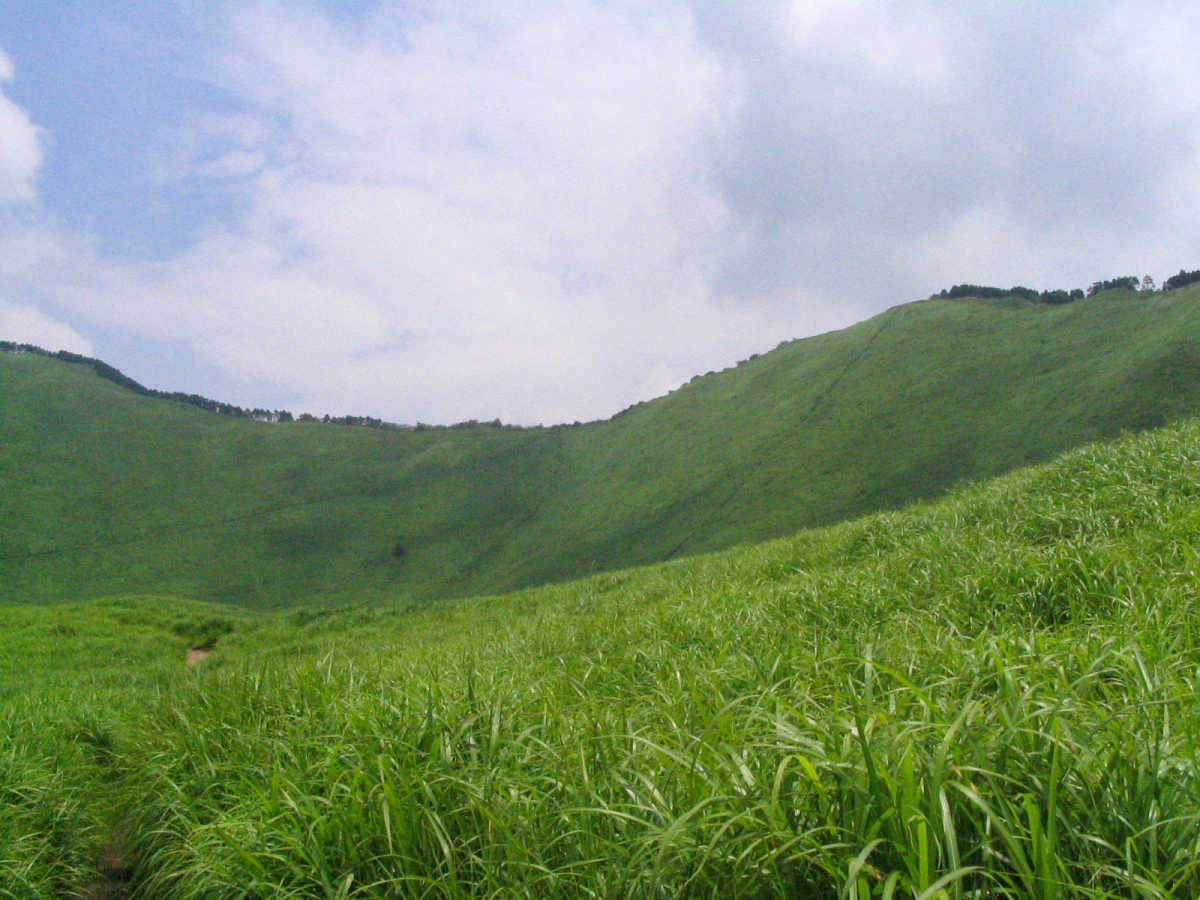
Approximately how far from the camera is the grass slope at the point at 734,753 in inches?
86.5

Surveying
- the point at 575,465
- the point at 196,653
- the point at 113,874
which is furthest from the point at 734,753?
the point at 575,465

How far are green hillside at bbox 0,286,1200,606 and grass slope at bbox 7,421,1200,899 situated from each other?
46933 millimetres

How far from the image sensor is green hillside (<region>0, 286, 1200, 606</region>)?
177ft

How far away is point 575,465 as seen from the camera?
90.6 m

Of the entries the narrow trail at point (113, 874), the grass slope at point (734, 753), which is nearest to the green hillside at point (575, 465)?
the grass slope at point (734, 753)

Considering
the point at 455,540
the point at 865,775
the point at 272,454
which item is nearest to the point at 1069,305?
the point at 455,540

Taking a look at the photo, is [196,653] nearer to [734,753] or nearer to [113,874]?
[113,874]

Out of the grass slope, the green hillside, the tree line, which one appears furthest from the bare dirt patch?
the tree line

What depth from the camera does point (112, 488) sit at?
71.1m

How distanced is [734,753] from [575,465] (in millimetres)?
88168

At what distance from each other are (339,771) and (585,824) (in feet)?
5.25

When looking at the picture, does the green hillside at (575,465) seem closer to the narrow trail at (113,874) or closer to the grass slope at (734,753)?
the grass slope at (734,753)

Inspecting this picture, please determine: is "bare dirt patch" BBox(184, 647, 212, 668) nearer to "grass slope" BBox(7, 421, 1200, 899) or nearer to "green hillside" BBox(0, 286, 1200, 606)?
"grass slope" BBox(7, 421, 1200, 899)

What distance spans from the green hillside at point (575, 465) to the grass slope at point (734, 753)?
46933 mm
